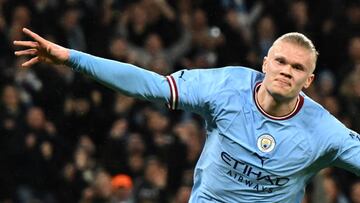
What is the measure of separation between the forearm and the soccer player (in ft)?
0.59

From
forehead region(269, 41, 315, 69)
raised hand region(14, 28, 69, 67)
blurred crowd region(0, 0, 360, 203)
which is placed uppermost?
forehead region(269, 41, 315, 69)

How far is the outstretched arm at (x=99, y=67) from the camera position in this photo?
4.93 meters

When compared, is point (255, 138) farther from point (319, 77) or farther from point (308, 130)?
point (319, 77)

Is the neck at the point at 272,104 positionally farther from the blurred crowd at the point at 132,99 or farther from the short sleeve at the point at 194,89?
the blurred crowd at the point at 132,99

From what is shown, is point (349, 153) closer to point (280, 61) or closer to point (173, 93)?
point (280, 61)

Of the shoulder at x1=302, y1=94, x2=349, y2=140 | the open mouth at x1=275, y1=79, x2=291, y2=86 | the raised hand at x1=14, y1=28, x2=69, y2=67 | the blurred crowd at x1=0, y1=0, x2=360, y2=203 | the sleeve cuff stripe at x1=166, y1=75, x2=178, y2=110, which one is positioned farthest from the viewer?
the blurred crowd at x1=0, y1=0, x2=360, y2=203

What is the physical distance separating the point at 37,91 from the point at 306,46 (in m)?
6.07

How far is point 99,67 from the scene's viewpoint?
16.3ft

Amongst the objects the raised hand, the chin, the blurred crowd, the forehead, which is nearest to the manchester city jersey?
the chin

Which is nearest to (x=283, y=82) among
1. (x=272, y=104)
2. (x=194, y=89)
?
(x=272, y=104)

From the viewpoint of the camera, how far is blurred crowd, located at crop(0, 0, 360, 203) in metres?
10.2

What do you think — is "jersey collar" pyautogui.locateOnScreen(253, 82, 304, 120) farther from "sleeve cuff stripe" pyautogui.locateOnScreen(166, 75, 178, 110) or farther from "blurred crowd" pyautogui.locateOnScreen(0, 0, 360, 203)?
"blurred crowd" pyautogui.locateOnScreen(0, 0, 360, 203)

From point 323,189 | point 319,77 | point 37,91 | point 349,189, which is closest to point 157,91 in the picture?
point 323,189

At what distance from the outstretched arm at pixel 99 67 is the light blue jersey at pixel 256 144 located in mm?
278
